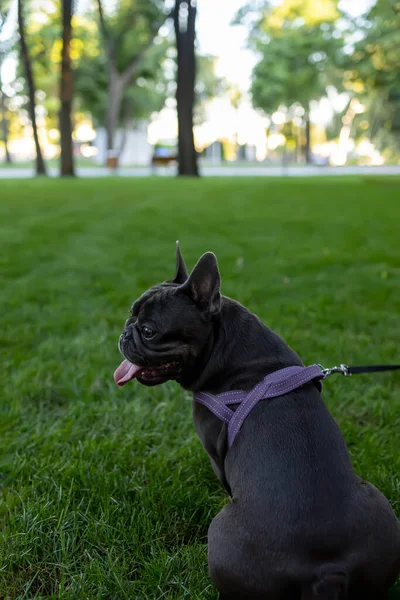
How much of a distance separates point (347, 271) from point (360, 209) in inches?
230

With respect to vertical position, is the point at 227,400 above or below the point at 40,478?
above

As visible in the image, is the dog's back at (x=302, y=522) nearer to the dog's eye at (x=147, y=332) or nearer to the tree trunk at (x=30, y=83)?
the dog's eye at (x=147, y=332)

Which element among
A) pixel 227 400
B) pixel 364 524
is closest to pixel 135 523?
pixel 227 400

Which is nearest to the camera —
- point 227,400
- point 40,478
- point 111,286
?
point 227,400

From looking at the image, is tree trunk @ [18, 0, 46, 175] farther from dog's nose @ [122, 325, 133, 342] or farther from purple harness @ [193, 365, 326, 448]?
purple harness @ [193, 365, 326, 448]

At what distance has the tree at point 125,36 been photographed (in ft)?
107

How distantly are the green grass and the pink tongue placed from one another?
2.12 ft

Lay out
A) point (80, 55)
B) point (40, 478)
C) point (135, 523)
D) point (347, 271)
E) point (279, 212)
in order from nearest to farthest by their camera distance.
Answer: point (135, 523) → point (40, 478) → point (347, 271) → point (279, 212) → point (80, 55)

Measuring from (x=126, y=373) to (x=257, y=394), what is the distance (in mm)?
752

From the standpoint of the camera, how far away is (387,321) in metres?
5.69

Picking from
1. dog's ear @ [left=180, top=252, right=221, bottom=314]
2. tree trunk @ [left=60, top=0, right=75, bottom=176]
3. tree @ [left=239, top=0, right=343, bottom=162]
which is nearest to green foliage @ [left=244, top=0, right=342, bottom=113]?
tree @ [left=239, top=0, right=343, bottom=162]

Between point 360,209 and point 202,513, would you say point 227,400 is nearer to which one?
point 202,513

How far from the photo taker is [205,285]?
2.56 m

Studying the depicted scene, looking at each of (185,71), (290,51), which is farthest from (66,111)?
(290,51)
